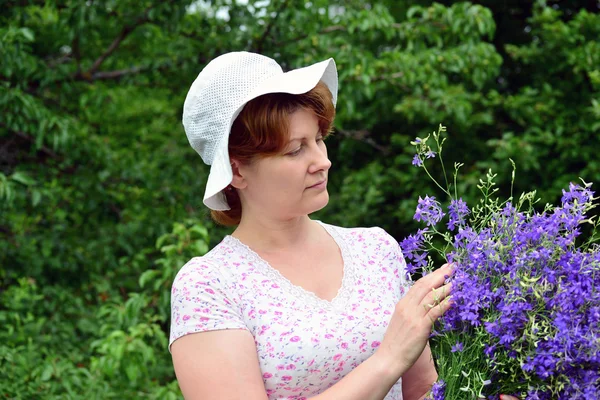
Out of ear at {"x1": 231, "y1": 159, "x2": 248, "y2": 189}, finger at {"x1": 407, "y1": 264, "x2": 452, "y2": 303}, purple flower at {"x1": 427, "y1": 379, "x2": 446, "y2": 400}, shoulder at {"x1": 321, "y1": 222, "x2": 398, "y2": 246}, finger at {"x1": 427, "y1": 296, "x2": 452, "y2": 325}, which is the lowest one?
purple flower at {"x1": 427, "y1": 379, "x2": 446, "y2": 400}

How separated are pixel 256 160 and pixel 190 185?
307 centimetres

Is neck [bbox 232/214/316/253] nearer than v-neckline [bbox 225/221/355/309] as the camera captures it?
No

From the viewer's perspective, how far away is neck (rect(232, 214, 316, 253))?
2.01 meters

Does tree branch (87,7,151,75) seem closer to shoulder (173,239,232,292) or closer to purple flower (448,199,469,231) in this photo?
shoulder (173,239,232,292)

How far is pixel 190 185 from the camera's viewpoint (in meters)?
4.90

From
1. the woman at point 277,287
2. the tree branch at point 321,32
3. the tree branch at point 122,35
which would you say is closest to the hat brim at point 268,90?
the woman at point 277,287

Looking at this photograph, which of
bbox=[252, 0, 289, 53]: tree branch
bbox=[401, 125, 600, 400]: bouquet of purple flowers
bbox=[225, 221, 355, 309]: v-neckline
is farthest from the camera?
bbox=[252, 0, 289, 53]: tree branch

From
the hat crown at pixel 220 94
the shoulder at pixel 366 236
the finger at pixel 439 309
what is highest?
the hat crown at pixel 220 94

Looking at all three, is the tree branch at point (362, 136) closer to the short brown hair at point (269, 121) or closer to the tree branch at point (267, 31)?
the tree branch at point (267, 31)

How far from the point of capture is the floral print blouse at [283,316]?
1.80 m

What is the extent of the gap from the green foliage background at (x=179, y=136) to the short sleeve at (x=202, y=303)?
5.54ft

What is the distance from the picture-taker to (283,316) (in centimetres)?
184

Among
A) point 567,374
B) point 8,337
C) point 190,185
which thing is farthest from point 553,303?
point 190,185

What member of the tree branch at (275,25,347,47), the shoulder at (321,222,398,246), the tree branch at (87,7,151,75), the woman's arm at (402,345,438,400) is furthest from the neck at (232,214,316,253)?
the tree branch at (87,7,151,75)
